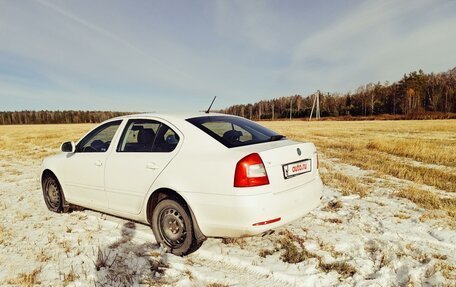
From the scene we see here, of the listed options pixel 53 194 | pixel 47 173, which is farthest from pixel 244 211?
pixel 47 173

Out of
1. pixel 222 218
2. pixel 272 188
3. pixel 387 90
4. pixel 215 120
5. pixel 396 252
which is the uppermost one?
pixel 387 90

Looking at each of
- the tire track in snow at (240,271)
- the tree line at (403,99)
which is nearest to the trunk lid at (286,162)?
the tire track in snow at (240,271)

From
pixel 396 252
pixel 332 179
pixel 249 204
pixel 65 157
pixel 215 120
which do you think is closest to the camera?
pixel 249 204

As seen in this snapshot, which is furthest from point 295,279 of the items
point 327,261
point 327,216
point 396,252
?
point 327,216

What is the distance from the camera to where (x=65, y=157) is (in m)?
4.97

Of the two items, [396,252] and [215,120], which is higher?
[215,120]

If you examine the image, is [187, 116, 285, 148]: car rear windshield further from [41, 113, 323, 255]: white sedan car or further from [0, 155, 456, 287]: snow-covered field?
[0, 155, 456, 287]: snow-covered field

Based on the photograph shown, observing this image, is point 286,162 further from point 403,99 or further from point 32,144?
point 403,99

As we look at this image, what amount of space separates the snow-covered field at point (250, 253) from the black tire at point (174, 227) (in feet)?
0.45

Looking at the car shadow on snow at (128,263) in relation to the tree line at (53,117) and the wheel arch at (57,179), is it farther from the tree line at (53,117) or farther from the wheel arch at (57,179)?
the tree line at (53,117)

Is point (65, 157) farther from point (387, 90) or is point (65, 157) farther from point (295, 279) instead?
point (387, 90)

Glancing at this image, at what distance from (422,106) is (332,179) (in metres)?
88.1

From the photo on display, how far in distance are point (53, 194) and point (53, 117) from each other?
149920 mm

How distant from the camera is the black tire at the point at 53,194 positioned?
204 inches
